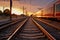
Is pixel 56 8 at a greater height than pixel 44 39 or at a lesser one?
greater

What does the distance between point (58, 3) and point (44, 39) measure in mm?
16698

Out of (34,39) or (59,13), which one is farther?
(59,13)

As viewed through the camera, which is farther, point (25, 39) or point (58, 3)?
point (58, 3)

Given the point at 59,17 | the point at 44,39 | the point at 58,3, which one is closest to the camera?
the point at 44,39

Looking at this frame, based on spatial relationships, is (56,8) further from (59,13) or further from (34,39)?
(34,39)

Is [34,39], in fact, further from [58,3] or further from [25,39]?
[58,3]

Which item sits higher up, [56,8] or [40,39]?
[56,8]

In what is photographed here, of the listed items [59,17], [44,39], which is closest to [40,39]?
[44,39]

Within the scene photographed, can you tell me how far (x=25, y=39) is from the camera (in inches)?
372

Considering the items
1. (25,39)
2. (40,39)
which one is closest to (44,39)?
(40,39)

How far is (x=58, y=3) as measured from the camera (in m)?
25.4

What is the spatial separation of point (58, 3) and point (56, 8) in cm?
88

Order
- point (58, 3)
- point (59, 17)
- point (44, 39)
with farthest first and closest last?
1. point (58, 3)
2. point (59, 17)
3. point (44, 39)

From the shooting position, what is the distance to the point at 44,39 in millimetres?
9422
